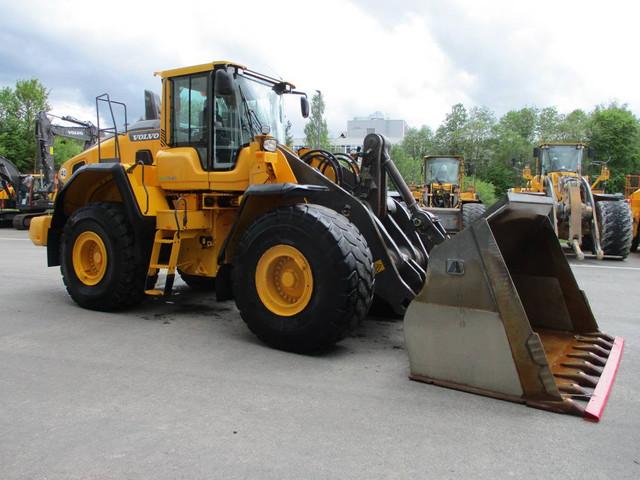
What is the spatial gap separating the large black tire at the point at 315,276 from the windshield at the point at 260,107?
1559 millimetres

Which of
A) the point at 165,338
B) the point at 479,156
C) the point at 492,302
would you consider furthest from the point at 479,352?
the point at 479,156

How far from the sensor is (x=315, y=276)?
4.52 meters

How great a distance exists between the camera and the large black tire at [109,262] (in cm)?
602

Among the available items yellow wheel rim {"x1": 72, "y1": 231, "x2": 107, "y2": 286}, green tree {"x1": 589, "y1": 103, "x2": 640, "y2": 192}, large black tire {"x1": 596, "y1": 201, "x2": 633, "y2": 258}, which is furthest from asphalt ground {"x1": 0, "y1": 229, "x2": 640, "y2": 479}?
green tree {"x1": 589, "y1": 103, "x2": 640, "y2": 192}

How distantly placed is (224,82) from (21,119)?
4187 cm

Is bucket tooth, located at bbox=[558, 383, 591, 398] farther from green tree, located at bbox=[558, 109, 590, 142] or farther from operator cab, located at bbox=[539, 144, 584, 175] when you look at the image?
green tree, located at bbox=[558, 109, 590, 142]

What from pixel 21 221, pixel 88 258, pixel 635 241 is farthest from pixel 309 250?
pixel 21 221

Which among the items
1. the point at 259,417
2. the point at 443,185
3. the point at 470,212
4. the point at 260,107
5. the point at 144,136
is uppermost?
the point at 260,107

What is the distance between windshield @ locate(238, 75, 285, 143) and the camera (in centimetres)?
597

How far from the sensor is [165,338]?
5273 mm

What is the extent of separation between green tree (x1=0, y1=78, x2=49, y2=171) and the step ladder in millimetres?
37173

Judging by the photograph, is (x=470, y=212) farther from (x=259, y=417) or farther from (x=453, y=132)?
→ (x=453, y=132)

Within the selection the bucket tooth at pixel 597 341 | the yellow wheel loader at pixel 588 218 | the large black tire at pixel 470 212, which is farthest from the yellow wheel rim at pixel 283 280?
the large black tire at pixel 470 212

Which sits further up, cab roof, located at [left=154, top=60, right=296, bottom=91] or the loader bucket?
cab roof, located at [left=154, top=60, right=296, bottom=91]
